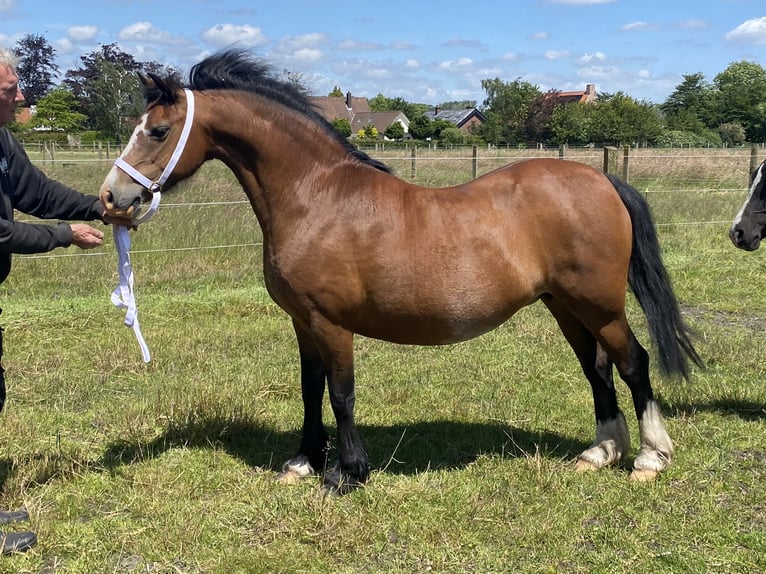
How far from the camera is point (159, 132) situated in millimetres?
3096

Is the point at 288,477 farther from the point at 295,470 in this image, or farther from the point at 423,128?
the point at 423,128

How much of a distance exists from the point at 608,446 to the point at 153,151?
3.05 m

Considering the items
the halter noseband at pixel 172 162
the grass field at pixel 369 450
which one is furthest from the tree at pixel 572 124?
the halter noseband at pixel 172 162

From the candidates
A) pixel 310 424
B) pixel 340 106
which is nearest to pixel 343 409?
pixel 310 424

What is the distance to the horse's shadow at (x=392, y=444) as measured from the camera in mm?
3924

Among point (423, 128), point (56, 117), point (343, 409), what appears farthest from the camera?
point (423, 128)

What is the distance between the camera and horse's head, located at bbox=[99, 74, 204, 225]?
308cm

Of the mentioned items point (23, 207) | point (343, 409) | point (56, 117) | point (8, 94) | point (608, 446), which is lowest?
point (608, 446)

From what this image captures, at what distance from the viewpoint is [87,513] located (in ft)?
10.9

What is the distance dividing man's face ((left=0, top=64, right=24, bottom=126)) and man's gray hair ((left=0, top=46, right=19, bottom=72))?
0.08 ft

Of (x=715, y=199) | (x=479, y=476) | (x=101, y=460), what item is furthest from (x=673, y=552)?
(x=715, y=199)

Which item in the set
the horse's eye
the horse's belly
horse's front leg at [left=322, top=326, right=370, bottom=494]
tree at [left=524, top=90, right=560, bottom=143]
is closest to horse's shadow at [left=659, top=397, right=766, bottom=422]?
the horse's belly

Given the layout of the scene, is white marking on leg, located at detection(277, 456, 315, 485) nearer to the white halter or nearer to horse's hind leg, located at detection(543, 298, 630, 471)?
the white halter

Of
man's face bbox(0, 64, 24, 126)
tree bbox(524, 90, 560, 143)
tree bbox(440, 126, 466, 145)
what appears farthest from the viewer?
tree bbox(440, 126, 466, 145)
